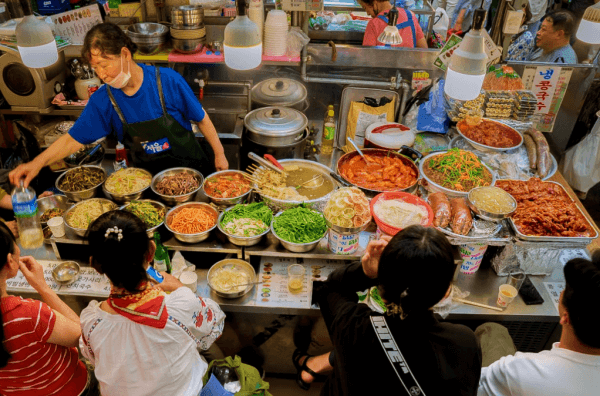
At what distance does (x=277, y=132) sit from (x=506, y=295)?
6.83 feet

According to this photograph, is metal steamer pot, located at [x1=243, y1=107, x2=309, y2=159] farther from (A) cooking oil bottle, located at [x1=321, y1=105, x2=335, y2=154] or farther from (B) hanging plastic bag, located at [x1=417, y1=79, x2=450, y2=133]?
(B) hanging plastic bag, located at [x1=417, y1=79, x2=450, y2=133]

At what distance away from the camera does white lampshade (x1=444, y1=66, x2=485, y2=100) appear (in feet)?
8.70

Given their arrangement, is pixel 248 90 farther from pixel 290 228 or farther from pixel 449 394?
pixel 449 394

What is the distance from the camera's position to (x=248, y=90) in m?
4.36

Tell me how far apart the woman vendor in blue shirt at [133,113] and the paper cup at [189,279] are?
95 centimetres

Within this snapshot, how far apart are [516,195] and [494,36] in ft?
5.13

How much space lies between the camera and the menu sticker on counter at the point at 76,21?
4.28m

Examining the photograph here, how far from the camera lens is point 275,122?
3.74 meters

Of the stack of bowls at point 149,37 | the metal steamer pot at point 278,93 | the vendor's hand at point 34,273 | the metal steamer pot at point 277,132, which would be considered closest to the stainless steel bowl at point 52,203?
the vendor's hand at point 34,273

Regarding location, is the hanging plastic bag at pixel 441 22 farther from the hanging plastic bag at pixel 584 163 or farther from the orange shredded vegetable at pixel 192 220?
the orange shredded vegetable at pixel 192 220

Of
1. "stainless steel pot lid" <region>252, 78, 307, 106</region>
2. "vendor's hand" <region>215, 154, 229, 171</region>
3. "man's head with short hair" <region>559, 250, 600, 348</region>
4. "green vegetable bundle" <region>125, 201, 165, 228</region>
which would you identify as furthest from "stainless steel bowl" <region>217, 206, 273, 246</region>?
"stainless steel pot lid" <region>252, 78, 307, 106</region>

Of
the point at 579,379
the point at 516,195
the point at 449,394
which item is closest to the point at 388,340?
the point at 449,394

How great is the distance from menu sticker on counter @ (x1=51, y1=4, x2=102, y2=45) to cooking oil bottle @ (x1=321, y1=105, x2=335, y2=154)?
2.59 metres

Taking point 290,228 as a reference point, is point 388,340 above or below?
above
